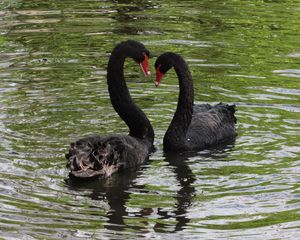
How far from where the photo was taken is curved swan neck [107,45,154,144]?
29.2ft

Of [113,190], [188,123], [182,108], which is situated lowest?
[113,190]

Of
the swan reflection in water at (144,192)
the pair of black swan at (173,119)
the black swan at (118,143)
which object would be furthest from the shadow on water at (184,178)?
the black swan at (118,143)

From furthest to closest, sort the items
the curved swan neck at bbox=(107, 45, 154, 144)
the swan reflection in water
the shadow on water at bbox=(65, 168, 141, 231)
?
the curved swan neck at bbox=(107, 45, 154, 144) → the shadow on water at bbox=(65, 168, 141, 231) → the swan reflection in water

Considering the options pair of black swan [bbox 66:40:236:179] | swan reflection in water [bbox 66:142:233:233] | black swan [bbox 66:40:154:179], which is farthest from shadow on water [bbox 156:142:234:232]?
black swan [bbox 66:40:154:179]

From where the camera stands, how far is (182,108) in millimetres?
8961

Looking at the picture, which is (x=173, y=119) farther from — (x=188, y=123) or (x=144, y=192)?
(x=144, y=192)

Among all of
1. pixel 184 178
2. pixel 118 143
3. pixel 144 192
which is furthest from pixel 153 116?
pixel 144 192

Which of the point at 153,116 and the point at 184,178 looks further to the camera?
the point at 153,116

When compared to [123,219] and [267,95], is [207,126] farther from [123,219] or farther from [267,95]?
[123,219]

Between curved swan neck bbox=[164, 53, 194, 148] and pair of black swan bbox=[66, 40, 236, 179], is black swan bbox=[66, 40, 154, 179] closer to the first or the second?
pair of black swan bbox=[66, 40, 236, 179]

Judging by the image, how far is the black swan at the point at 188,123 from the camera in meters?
8.84

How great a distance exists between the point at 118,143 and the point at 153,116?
1.71m

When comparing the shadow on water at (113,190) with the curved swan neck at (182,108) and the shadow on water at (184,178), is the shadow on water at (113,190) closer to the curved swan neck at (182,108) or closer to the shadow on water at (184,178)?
the shadow on water at (184,178)

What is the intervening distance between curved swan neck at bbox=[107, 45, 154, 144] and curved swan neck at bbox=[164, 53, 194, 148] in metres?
0.23
